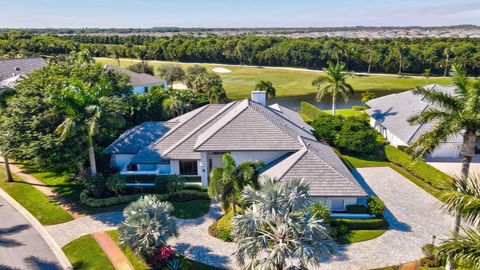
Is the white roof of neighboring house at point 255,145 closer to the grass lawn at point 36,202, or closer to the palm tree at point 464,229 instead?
the grass lawn at point 36,202

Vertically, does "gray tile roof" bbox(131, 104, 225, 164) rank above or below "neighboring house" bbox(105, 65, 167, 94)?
below

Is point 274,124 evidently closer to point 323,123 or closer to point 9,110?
point 323,123

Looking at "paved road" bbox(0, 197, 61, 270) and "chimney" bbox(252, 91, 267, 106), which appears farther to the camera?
"chimney" bbox(252, 91, 267, 106)

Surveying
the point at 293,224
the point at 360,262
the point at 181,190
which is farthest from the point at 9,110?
the point at 360,262

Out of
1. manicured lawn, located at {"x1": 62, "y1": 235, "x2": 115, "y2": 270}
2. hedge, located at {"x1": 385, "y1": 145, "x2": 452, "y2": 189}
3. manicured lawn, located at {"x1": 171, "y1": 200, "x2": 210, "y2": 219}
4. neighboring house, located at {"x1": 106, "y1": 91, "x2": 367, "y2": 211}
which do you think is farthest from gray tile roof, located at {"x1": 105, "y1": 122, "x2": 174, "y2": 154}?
hedge, located at {"x1": 385, "y1": 145, "x2": 452, "y2": 189}

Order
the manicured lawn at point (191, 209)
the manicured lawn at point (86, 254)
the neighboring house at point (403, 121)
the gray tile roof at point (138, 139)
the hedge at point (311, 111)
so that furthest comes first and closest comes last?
the hedge at point (311, 111), the neighboring house at point (403, 121), the gray tile roof at point (138, 139), the manicured lawn at point (191, 209), the manicured lawn at point (86, 254)

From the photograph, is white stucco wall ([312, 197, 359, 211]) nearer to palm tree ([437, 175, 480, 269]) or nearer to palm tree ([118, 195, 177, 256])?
palm tree ([118, 195, 177, 256])

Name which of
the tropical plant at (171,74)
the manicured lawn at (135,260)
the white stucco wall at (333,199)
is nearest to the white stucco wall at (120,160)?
the manicured lawn at (135,260)
